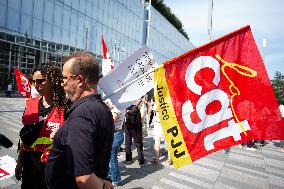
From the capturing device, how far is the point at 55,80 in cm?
289

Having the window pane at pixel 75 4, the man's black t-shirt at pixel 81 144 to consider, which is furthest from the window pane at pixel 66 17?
the man's black t-shirt at pixel 81 144

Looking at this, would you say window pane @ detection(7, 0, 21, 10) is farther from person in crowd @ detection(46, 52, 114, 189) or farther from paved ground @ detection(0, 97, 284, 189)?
person in crowd @ detection(46, 52, 114, 189)

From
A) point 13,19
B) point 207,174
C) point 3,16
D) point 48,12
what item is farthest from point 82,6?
point 207,174


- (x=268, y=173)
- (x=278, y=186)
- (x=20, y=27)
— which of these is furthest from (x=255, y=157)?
(x=20, y=27)

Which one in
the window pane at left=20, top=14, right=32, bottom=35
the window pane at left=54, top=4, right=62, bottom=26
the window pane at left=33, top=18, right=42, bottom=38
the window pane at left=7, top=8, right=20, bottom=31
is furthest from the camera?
the window pane at left=54, top=4, right=62, bottom=26

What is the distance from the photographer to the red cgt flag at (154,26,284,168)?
2.71 meters

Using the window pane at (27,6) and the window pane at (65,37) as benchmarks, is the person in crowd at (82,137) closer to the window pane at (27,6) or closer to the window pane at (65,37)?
the window pane at (27,6)

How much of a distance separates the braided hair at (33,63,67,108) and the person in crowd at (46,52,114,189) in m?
0.86

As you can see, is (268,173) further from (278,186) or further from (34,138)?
(34,138)

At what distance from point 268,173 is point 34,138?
679cm

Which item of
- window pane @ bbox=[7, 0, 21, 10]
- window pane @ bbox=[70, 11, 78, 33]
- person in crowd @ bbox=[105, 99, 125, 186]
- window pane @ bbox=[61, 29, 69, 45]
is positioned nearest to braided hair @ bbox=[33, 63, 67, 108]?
person in crowd @ bbox=[105, 99, 125, 186]

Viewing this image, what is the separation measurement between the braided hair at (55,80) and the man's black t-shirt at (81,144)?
1.00 m

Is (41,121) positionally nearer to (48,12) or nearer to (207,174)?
(207,174)

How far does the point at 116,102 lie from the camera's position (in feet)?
9.25
